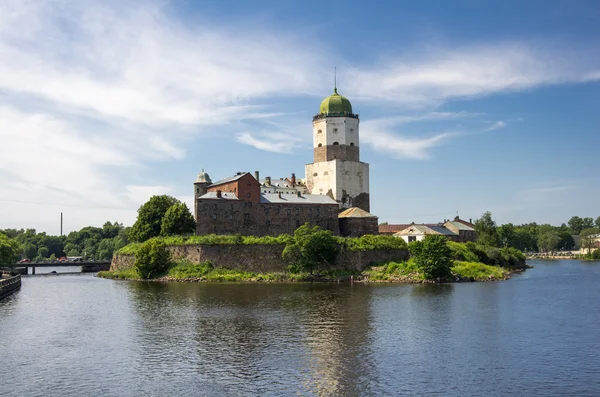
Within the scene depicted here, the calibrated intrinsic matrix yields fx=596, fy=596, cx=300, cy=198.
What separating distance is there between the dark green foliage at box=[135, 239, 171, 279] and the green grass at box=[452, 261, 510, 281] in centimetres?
3057

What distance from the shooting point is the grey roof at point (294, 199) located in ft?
229

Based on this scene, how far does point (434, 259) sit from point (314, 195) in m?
22.4

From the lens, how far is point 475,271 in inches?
2352

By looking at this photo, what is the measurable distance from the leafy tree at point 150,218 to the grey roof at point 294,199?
1245 cm

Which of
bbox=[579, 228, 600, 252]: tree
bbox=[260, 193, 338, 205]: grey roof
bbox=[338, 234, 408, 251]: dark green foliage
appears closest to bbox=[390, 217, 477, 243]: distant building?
bbox=[260, 193, 338, 205]: grey roof

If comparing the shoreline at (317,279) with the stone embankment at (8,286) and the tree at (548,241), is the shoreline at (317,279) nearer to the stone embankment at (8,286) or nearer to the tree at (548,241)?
the stone embankment at (8,286)

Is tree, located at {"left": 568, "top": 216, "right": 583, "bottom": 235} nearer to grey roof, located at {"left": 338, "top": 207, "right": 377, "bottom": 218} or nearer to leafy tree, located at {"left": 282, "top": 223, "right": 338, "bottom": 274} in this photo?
grey roof, located at {"left": 338, "top": 207, "right": 377, "bottom": 218}

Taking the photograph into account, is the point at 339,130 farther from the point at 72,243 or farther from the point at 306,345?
the point at 72,243

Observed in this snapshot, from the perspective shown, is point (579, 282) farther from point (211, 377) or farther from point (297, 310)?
point (211, 377)

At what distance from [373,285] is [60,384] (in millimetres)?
36592

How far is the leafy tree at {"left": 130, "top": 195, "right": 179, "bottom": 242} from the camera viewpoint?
71.8 m

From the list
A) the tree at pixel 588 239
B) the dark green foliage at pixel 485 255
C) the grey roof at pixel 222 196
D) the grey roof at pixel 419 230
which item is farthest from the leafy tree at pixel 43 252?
the tree at pixel 588 239

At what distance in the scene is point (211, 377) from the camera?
2219 cm

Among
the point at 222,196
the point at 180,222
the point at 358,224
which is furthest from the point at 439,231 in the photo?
the point at 180,222
